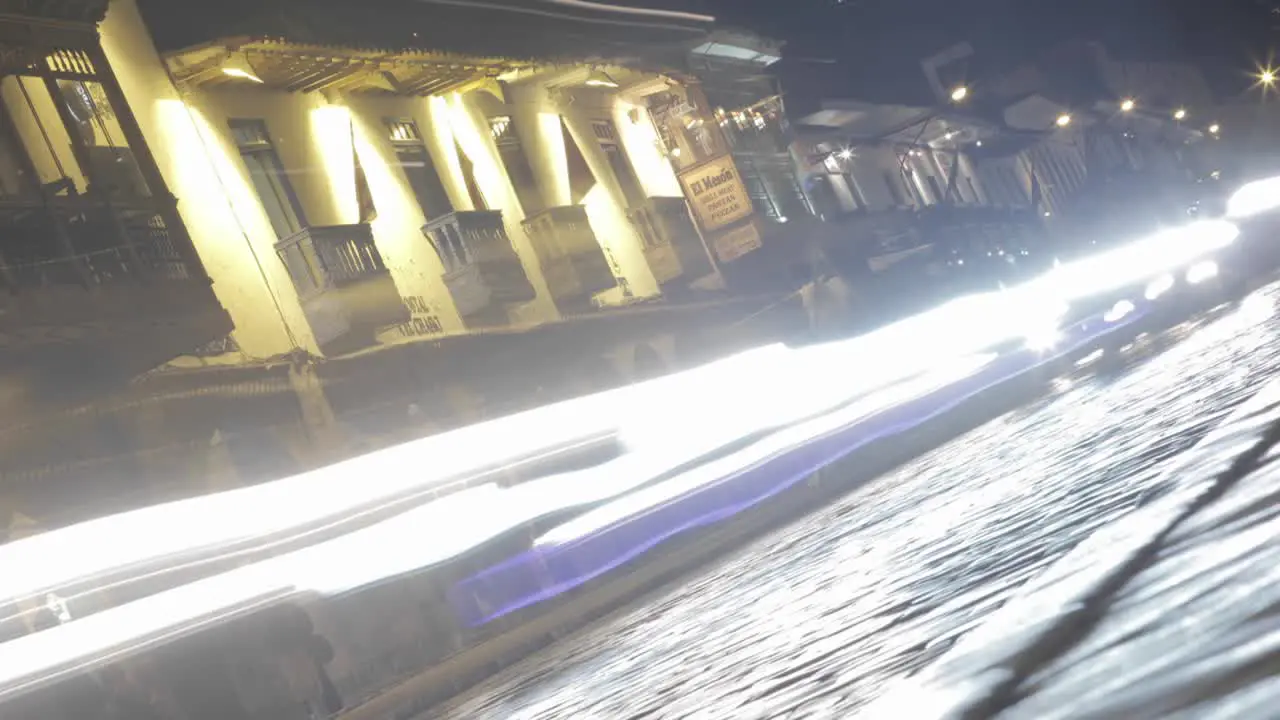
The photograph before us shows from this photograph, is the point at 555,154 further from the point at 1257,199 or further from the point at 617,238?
the point at 1257,199

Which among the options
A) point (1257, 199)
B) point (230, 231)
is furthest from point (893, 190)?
point (230, 231)

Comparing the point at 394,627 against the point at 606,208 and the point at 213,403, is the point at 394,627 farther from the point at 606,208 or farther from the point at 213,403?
the point at 606,208

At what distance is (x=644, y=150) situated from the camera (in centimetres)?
3269

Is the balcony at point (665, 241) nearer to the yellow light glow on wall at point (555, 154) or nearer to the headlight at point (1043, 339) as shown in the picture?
the yellow light glow on wall at point (555, 154)

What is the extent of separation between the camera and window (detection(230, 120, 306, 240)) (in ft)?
65.7

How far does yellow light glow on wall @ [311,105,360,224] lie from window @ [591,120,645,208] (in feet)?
32.1

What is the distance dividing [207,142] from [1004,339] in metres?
12.8

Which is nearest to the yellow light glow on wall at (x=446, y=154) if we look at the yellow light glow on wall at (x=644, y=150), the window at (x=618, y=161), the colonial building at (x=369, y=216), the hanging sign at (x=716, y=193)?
the colonial building at (x=369, y=216)

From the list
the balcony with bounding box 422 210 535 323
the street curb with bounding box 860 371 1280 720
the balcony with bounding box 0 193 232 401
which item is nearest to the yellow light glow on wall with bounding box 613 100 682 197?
the balcony with bounding box 422 210 535 323

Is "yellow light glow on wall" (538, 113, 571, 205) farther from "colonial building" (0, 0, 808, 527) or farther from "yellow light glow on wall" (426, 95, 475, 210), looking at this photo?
"yellow light glow on wall" (426, 95, 475, 210)

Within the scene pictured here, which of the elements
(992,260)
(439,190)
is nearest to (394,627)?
(439,190)

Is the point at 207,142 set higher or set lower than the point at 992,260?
higher

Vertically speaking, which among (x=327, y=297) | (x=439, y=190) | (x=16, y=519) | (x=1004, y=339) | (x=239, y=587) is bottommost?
(x=1004, y=339)

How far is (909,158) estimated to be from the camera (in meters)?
49.5
